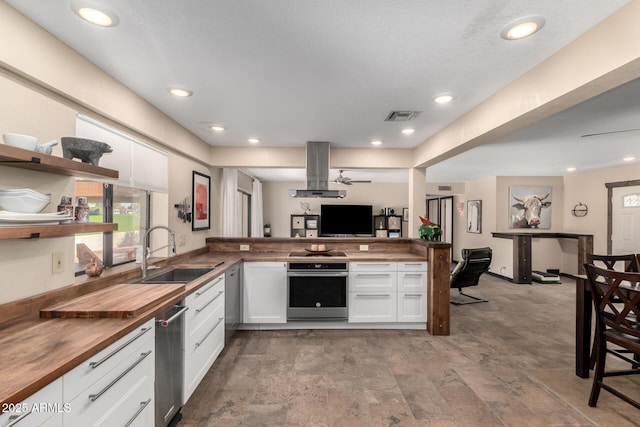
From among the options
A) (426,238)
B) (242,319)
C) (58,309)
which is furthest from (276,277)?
(58,309)

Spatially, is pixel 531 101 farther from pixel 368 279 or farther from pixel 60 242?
pixel 60 242

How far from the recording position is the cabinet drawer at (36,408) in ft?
2.81

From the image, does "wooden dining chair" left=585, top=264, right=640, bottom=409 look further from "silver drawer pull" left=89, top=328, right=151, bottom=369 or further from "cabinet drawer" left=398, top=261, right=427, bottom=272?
"silver drawer pull" left=89, top=328, right=151, bottom=369

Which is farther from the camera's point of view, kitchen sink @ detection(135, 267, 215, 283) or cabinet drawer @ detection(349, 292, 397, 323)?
cabinet drawer @ detection(349, 292, 397, 323)

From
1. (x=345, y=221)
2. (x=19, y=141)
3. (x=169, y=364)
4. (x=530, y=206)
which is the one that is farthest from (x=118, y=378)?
(x=530, y=206)

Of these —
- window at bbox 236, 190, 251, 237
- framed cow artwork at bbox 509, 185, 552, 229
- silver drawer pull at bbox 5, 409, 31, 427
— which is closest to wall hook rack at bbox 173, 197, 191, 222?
silver drawer pull at bbox 5, 409, 31, 427

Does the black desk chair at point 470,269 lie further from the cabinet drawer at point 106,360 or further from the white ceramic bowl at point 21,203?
the white ceramic bowl at point 21,203

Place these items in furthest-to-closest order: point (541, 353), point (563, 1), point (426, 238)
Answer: point (426, 238) < point (541, 353) < point (563, 1)

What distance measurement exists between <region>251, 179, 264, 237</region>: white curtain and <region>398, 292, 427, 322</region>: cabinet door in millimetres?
4325

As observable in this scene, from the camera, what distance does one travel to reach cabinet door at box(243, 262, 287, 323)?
3.59m

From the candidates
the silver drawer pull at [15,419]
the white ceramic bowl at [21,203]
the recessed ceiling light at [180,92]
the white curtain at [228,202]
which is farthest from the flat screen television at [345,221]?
the silver drawer pull at [15,419]

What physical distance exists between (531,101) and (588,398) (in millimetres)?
2251

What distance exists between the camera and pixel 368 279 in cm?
363

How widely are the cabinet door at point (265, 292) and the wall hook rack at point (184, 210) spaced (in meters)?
0.88
